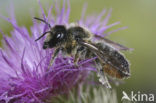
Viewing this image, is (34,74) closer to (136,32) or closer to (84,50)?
(84,50)

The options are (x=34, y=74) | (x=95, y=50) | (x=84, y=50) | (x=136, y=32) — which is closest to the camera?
(x=95, y=50)

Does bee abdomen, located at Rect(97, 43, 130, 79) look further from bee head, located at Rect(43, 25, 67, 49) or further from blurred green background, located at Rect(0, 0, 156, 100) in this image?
blurred green background, located at Rect(0, 0, 156, 100)

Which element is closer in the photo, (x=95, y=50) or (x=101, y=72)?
(x=95, y=50)

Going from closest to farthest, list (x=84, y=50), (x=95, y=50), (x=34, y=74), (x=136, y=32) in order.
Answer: (x=95, y=50) → (x=84, y=50) → (x=34, y=74) → (x=136, y=32)

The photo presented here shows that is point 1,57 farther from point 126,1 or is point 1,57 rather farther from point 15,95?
point 126,1

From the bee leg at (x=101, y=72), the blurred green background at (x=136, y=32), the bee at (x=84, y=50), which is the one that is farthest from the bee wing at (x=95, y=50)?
the blurred green background at (x=136, y=32)

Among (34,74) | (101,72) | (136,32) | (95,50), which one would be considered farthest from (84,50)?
(136,32)

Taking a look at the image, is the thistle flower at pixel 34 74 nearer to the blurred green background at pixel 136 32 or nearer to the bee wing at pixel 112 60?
the bee wing at pixel 112 60
